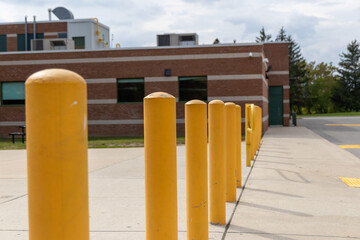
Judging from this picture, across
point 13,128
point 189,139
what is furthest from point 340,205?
point 13,128

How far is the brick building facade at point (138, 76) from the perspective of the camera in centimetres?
2427

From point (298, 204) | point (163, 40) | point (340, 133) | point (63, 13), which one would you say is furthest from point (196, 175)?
point (63, 13)

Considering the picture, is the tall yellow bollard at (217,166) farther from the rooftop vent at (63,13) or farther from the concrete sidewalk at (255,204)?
the rooftop vent at (63,13)

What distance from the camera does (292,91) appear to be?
77812 mm

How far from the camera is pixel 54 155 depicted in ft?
5.79

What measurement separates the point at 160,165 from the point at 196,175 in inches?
41.5

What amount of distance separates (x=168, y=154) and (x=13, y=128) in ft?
81.2

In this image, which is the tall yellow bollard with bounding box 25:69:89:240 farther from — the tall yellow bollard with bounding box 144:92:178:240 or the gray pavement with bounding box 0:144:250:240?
the gray pavement with bounding box 0:144:250:240

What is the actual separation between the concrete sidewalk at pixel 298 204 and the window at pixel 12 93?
19.1m

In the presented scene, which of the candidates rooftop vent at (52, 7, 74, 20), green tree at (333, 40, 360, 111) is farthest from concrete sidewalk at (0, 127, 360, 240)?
green tree at (333, 40, 360, 111)

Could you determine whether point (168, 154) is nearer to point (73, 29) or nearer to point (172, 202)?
point (172, 202)

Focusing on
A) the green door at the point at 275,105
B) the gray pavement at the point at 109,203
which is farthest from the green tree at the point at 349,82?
the gray pavement at the point at 109,203

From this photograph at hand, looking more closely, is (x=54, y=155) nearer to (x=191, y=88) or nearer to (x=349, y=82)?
(x=191, y=88)

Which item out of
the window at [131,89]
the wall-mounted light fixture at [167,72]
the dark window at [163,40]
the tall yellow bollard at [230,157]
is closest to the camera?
the tall yellow bollard at [230,157]
